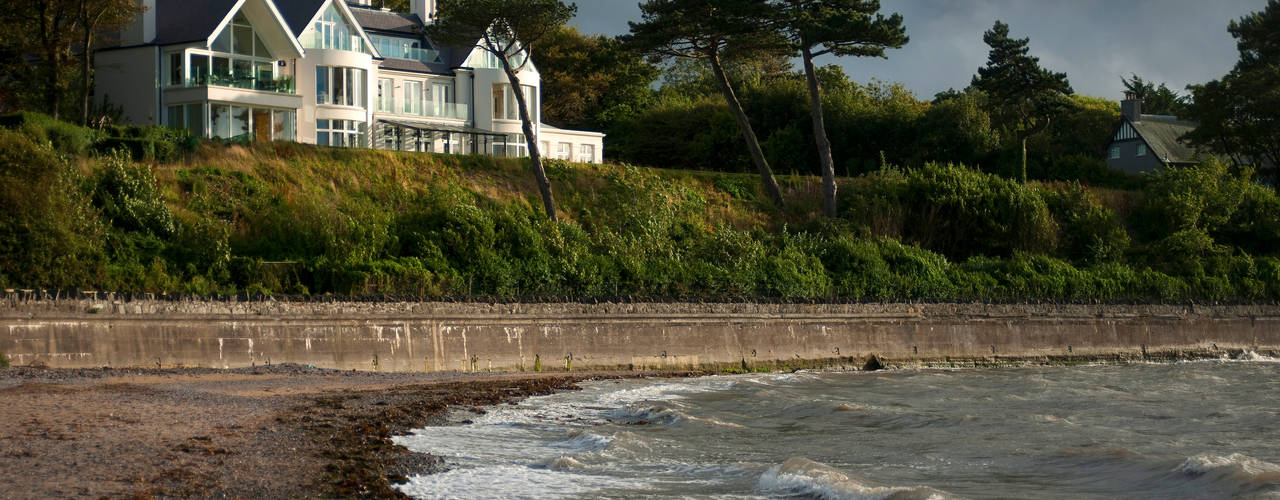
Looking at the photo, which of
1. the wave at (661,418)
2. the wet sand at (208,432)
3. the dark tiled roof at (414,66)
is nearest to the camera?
the wet sand at (208,432)

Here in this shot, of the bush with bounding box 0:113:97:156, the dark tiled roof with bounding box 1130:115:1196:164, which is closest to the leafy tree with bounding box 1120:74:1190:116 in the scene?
the dark tiled roof with bounding box 1130:115:1196:164

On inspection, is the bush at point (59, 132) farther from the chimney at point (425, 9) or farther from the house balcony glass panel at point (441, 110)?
the chimney at point (425, 9)

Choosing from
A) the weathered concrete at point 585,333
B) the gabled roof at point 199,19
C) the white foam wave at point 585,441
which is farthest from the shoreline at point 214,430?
the gabled roof at point 199,19

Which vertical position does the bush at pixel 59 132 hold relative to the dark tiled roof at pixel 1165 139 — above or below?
below

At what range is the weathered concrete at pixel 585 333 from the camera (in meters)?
23.3

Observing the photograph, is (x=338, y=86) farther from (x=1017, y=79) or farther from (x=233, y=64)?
(x=1017, y=79)

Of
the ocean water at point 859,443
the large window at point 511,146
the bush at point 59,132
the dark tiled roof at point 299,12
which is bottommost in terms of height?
the ocean water at point 859,443

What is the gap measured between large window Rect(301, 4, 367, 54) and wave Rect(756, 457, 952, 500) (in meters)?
39.1

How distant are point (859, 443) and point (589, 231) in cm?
2506

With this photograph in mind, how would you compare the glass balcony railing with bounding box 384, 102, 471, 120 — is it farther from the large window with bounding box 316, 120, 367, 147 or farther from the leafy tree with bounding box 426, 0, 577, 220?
the leafy tree with bounding box 426, 0, 577, 220

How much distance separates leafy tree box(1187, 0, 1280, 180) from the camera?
56.7m

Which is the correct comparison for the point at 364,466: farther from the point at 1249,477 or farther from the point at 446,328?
the point at 446,328

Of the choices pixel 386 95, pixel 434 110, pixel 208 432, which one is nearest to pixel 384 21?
pixel 386 95

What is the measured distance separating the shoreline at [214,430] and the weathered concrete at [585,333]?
47.8 inches
